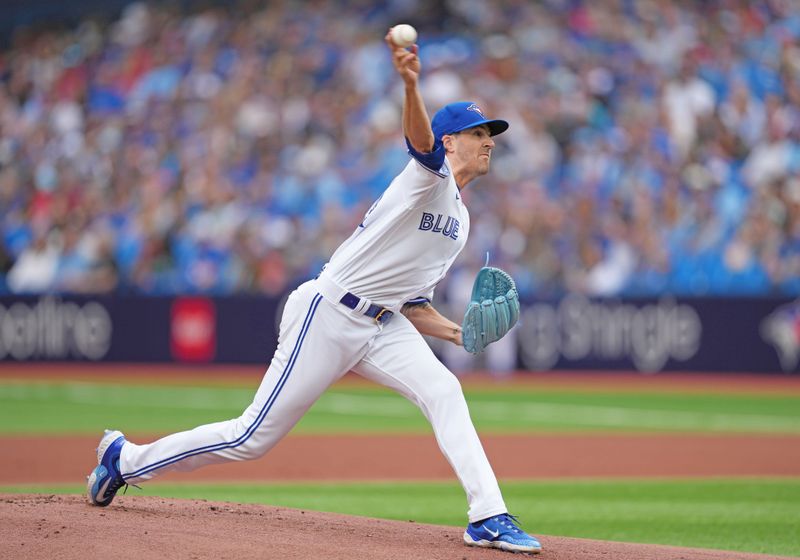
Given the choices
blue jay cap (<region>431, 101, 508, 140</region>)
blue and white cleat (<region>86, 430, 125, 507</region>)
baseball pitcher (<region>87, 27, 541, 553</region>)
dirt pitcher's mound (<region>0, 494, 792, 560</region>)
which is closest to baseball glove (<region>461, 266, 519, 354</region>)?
baseball pitcher (<region>87, 27, 541, 553</region>)

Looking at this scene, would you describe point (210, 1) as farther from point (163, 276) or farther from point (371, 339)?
point (371, 339)

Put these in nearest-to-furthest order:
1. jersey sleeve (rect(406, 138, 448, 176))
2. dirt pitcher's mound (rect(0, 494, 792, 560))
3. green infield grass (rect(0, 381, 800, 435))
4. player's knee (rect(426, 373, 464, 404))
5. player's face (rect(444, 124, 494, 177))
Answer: dirt pitcher's mound (rect(0, 494, 792, 560)), jersey sleeve (rect(406, 138, 448, 176)), player's knee (rect(426, 373, 464, 404)), player's face (rect(444, 124, 494, 177)), green infield grass (rect(0, 381, 800, 435))

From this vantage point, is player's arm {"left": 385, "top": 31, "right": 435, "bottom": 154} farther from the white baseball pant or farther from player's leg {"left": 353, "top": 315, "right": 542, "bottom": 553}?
player's leg {"left": 353, "top": 315, "right": 542, "bottom": 553}

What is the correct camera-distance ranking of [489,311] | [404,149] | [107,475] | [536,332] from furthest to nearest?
[536,332], [404,149], [107,475], [489,311]

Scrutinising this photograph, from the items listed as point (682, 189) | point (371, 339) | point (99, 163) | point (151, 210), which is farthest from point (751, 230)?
point (371, 339)

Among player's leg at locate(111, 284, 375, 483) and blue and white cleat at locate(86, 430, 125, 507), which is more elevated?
player's leg at locate(111, 284, 375, 483)

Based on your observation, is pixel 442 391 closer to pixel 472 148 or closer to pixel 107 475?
pixel 472 148

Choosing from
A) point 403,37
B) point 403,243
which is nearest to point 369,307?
point 403,243
